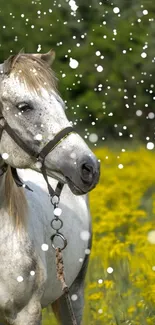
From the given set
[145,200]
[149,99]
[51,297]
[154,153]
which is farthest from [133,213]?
[149,99]

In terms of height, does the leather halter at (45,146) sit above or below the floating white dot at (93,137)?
above

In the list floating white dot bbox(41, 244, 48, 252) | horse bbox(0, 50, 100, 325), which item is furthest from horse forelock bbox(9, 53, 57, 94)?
floating white dot bbox(41, 244, 48, 252)

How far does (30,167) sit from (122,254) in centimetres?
301

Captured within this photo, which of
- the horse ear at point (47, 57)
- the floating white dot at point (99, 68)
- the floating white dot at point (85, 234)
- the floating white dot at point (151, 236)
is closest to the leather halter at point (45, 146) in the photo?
the horse ear at point (47, 57)

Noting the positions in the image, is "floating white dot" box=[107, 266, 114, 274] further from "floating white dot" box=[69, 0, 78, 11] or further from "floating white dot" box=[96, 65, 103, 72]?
"floating white dot" box=[69, 0, 78, 11]

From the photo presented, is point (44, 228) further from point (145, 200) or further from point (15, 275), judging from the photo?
point (145, 200)

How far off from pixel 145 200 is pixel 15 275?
555 cm

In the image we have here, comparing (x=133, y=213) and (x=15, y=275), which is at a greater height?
(x=15, y=275)

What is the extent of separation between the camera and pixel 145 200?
11.2 meters

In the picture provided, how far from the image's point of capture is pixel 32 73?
5.57m

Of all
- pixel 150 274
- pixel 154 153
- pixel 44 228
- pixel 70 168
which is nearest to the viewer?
pixel 70 168

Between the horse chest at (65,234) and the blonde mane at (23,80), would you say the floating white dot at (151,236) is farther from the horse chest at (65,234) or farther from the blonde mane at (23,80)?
the blonde mane at (23,80)

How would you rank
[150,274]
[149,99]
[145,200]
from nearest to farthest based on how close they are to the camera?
1. [150,274]
2. [145,200]
3. [149,99]

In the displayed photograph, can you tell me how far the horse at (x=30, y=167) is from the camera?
5.48 meters
